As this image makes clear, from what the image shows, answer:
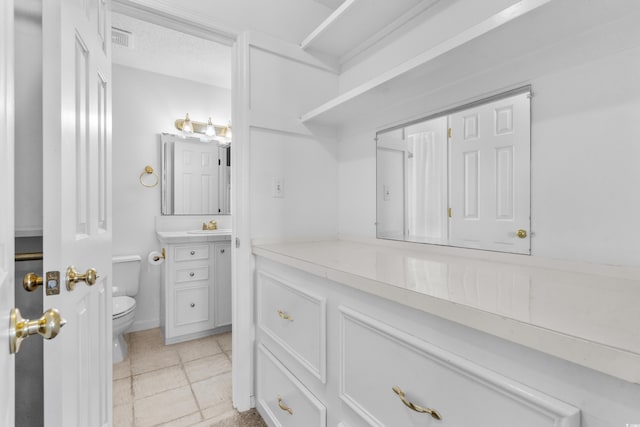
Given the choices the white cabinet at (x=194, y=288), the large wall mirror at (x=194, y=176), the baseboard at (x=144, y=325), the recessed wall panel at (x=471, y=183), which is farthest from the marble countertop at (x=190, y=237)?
the recessed wall panel at (x=471, y=183)

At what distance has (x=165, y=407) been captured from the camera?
1.65m

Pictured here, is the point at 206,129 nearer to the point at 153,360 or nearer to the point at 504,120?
the point at 153,360

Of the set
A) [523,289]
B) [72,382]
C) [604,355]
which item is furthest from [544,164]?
[72,382]

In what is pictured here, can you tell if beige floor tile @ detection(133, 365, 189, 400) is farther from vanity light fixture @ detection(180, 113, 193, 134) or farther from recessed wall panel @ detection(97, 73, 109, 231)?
vanity light fixture @ detection(180, 113, 193, 134)

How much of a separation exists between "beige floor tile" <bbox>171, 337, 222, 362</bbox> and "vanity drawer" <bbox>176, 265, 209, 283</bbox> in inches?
20.4

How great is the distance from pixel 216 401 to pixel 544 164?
6.47ft

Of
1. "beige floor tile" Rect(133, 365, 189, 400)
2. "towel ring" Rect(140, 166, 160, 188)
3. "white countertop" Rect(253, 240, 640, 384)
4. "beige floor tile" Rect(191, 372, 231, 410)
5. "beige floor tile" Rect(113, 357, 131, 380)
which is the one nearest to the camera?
"white countertop" Rect(253, 240, 640, 384)

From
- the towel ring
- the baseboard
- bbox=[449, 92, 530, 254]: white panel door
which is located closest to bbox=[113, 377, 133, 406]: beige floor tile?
the baseboard

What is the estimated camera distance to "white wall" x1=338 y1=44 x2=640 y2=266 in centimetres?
84

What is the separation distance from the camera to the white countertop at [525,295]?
0.44 metres

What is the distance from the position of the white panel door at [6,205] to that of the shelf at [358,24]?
1.36 m

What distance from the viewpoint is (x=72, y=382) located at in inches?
32.4

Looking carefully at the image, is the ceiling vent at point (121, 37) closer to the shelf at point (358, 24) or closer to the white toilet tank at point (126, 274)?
the shelf at point (358, 24)

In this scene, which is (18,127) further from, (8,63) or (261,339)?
(261,339)
